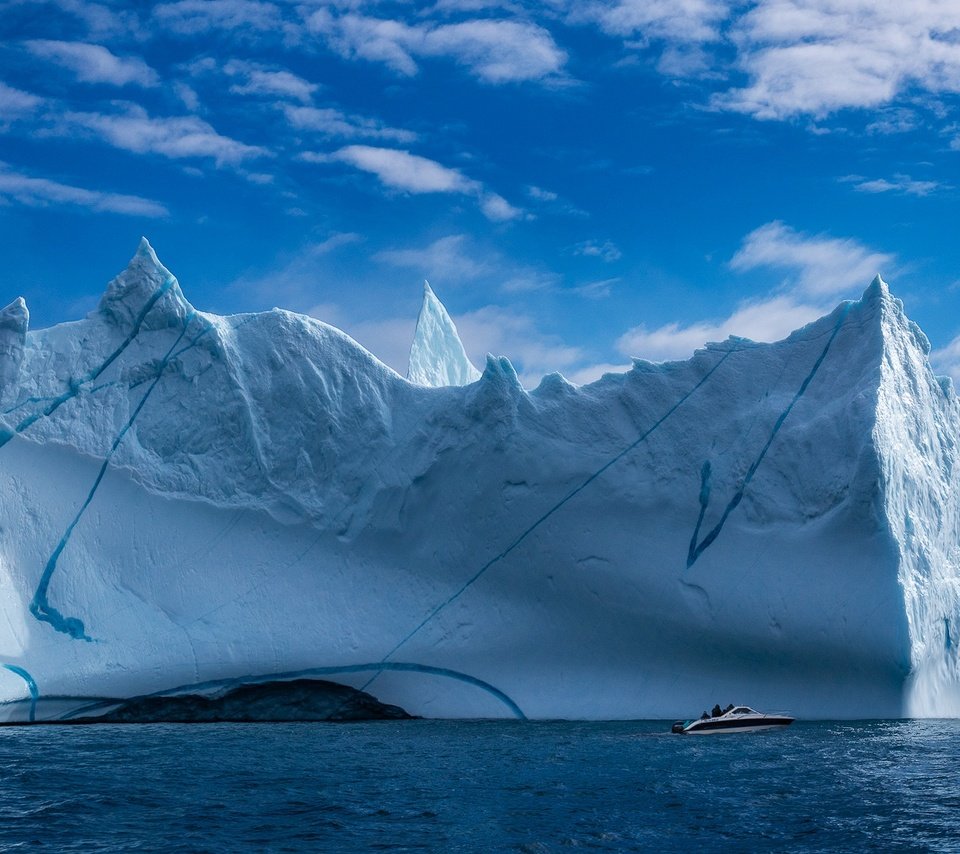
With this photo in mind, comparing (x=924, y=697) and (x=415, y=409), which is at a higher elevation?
(x=415, y=409)

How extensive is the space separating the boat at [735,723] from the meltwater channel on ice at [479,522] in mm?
943

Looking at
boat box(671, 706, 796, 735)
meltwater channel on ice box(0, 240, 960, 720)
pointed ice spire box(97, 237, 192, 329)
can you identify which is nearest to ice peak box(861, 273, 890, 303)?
meltwater channel on ice box(0, 240, 960, 720)

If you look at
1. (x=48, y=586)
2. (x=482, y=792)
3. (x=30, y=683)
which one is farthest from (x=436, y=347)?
(x=482, y=792)

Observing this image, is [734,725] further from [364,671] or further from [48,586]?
[48,586]

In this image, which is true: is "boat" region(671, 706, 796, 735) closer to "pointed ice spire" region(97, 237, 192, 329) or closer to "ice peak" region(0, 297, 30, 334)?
"pointed ice spire" region(97, 237, 192, 329)

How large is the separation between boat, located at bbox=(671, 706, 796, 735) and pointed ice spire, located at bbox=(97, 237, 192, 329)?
942 centimetres

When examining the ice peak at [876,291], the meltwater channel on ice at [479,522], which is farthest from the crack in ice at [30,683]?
the ice peak at [876,291]

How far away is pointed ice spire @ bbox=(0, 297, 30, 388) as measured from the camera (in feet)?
52.6

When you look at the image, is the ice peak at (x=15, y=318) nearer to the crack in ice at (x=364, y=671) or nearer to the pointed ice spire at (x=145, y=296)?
the pointed ice spire at (x=145, y=296)

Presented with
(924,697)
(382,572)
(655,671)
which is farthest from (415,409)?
(924,697)

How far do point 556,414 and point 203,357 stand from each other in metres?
5.37

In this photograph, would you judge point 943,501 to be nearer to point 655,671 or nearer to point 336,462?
point 655,671

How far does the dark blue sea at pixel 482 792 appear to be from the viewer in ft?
22.0

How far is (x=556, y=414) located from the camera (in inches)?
626
